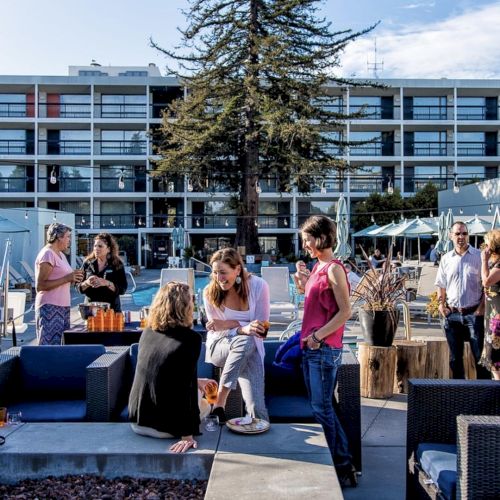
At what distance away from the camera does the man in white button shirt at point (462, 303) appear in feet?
17.2

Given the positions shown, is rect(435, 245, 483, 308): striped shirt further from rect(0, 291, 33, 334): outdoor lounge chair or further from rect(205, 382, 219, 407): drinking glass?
rect(0, 291, 33, 334): outdoor lounge chair

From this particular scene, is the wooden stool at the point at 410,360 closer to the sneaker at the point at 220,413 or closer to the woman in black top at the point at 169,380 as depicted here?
the sneaker at the point at 220,413

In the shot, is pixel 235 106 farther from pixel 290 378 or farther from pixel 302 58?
pixel 290 378

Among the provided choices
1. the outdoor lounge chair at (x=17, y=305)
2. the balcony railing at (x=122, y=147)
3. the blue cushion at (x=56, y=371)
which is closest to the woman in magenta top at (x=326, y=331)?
the blue cushion at (x=56, y=371)

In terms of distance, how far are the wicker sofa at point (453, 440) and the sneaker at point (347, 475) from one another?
42 cm

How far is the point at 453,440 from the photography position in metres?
3.37

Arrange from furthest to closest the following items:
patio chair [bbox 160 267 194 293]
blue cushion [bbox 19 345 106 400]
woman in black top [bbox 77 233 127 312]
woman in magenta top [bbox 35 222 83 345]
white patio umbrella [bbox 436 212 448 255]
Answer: white patio umbrella [bbox 436 212 448 255] < patio chair [bbox 160 267 194 293] < woman in black top [bbox 77 233 127 312] < woman in magenta top [bbox 35 222 83 345] < blue cushion [bbox 19 345 106 400]

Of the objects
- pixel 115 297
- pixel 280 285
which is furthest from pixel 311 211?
pixel 115 297

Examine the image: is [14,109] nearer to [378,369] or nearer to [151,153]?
[151,153]

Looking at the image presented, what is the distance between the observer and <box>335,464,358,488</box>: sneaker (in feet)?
11.9

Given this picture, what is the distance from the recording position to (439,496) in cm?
279

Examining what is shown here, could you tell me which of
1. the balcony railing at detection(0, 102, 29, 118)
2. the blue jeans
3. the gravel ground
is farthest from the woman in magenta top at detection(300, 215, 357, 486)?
the balcony railing at detection(0, 102, 29, 118)

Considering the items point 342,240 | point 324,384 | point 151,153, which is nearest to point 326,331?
point 324,384

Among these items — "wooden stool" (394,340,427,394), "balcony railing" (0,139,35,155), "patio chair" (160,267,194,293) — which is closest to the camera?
"wooden stool" (394,340,427,394)
